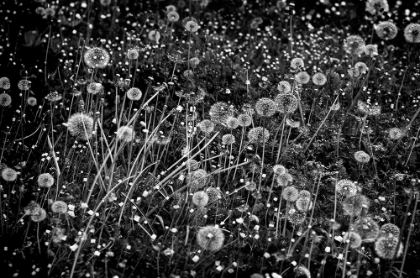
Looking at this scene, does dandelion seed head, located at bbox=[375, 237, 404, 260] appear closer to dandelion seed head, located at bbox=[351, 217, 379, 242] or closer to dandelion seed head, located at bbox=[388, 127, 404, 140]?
dandelion seed head, located at bbox=[351, 217, 379, 242]

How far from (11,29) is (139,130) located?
1.91 metres

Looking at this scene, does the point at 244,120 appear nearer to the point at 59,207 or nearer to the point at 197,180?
the point at 197,180

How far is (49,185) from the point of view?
256 cm

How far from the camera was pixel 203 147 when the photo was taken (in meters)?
2.90

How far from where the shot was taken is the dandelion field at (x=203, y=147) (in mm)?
2488

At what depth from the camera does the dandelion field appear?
2.49m

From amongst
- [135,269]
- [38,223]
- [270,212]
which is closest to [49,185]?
[38,223]

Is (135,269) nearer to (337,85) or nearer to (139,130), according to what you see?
(139,130)

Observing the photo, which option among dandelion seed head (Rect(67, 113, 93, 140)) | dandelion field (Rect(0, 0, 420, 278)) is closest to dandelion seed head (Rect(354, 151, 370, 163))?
dandelion field (Rect(0, 0, 420, 278))

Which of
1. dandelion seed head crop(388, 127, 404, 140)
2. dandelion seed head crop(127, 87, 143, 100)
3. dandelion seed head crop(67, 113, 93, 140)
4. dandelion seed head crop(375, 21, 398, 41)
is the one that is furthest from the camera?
dandelion seed head crop(375, 21, 398, 41)

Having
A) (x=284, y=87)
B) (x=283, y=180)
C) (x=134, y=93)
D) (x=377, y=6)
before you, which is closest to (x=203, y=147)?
(x=283, y=180)

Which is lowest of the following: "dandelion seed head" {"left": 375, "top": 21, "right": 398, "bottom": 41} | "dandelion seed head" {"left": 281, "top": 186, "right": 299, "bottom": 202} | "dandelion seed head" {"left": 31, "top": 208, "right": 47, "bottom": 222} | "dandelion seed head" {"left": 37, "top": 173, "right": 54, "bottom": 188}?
"dandelion seed head" {"left": 31, "top": 208, "right": 47, "bottom": 222}

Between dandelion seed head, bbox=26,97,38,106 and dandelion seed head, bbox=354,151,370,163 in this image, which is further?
dandelion seed head, bbox=26,97,38,106

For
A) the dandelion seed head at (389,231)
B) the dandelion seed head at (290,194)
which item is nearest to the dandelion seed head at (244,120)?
the dandelion seed head at (290,194)
